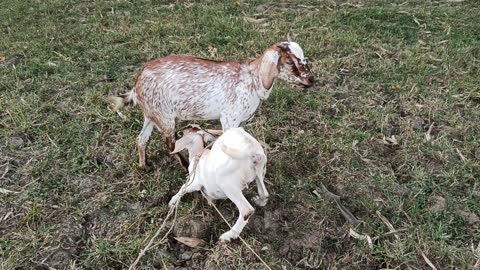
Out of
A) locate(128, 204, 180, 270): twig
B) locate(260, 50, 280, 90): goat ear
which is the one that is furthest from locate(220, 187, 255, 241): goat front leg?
locate(260, 50, 280, 90): goat ear

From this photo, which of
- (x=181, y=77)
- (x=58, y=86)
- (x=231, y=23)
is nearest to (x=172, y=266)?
(x=181, y=77)

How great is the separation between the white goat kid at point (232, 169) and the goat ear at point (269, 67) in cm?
36

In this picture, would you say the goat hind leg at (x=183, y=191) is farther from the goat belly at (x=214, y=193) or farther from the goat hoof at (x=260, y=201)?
the goat hoof at (x=260, y=201)

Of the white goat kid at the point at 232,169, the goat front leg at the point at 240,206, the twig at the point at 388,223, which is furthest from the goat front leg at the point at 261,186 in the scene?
the twig at the point at 388,223

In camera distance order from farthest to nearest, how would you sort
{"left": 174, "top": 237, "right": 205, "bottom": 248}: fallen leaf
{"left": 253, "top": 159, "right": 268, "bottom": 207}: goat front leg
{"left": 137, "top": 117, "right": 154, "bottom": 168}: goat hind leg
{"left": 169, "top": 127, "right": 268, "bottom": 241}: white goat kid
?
{"left": 137, "top": 117, "right": 154, "bottom": 168}: goat hind leg < {"left": 174, "top": 237, "right": 205, "bottom": 248}: fallen leaf < {"left": 253, "top": 159, "right": 268, "bottom": 207}: goat front leg < {"left": 169, "top": 127, "right": 268, "bottom": 241}: white goat kid

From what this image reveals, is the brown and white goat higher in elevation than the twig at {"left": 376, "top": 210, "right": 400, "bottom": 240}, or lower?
higher

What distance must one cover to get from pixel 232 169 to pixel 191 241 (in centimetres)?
55

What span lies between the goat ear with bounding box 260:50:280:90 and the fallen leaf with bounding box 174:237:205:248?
96 centimetres

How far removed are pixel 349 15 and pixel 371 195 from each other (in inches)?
118

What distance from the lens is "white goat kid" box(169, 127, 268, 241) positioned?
2586 mm

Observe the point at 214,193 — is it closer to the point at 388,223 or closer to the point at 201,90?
the point at 201,90

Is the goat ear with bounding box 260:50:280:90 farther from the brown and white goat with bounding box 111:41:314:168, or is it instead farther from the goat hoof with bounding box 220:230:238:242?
the goat hoof with bounding box 220:230:238:242

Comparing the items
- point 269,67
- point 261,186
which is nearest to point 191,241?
point 261,186

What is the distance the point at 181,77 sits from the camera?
300cm
